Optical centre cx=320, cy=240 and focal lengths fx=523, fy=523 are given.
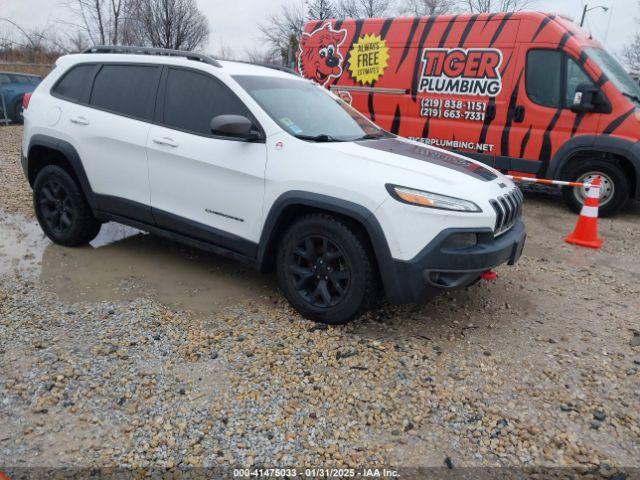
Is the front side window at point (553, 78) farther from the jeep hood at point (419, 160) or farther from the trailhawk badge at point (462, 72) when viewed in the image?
the jeep hood at point (419, 160)

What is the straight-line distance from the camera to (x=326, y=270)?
138 inches

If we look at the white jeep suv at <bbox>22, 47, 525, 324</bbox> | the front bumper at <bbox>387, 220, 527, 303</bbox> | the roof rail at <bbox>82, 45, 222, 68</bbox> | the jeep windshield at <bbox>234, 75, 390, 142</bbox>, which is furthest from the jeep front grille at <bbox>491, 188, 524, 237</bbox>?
the roof rail at <bbox>82, 45, 222, 68</bbox>

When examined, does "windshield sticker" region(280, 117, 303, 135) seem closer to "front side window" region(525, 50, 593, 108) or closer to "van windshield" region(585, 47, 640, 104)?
"front side window" region(525, 50, 593, 108)

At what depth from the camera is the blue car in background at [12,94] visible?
1444 cm

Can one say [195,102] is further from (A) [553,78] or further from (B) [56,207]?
(A) [553,78]

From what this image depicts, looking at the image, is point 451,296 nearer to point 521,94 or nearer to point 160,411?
point 160,411

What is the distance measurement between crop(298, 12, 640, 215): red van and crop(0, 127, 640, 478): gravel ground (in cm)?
294

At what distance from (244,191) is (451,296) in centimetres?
185

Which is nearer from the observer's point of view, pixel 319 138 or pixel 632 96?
pixel 319 138

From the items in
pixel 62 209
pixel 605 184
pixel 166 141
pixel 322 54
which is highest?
pixel 322 54

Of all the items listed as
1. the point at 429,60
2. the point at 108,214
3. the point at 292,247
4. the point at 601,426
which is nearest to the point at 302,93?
the point at 292,247

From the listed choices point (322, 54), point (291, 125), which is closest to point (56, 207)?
point (291, 125)

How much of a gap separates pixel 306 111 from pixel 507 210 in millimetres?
1656

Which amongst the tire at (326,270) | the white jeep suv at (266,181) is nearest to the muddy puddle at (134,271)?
the white jeep suv at (266,181)
